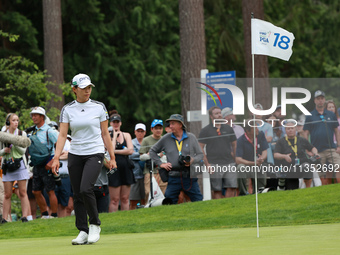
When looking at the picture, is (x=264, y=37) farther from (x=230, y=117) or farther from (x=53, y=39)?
(x=53, y=39)

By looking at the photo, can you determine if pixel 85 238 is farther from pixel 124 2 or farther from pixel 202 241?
pixel 124 2

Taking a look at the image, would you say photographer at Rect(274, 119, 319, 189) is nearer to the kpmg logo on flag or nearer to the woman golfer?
the kpmg logo on flag

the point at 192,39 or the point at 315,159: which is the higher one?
the point at 192,39

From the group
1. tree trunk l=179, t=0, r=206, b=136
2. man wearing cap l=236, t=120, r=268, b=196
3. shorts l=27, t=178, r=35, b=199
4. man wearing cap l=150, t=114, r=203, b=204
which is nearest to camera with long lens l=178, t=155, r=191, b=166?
man wearing cap l=150, t=114, r=203, b=204

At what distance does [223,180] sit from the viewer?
1493 cm

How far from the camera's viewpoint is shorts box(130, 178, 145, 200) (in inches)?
645

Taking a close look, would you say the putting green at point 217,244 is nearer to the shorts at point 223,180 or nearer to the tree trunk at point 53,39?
the shorts at point 223,180

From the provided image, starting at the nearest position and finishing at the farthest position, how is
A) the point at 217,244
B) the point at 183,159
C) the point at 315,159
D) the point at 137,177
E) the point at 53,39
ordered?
the point at 217,244 → the point at 183,159 → the point at 315,159 → the point at 137,177 → the point at 53,39

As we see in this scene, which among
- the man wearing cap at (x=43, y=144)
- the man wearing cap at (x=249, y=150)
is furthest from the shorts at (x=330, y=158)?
the man wearing cap at (x=43, y=144)

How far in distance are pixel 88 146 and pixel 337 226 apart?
3293 mm

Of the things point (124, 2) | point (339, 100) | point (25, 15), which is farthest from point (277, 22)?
point (339, 100)

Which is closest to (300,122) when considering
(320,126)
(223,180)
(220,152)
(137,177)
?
(320,126)

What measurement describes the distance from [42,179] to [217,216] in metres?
3.26

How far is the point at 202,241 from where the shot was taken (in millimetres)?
8836
